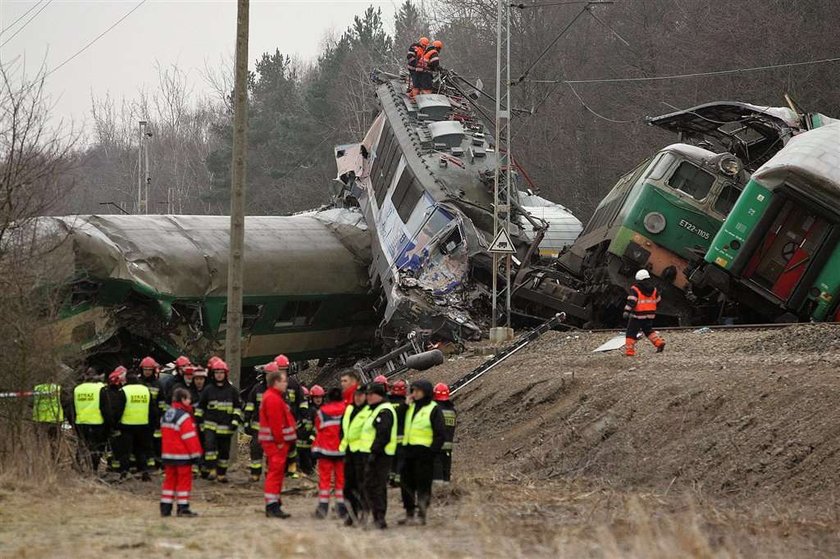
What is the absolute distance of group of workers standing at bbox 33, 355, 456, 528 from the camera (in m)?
10.5

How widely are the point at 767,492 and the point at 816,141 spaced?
8.76 meters

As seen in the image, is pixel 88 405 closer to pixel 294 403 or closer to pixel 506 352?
pixel 294 403

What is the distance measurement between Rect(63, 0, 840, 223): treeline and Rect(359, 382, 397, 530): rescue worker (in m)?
7.82

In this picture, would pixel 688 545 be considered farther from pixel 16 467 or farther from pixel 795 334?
pixel 795 334

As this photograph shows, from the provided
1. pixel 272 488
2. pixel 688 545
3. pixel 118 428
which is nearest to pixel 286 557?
pixel 688 545

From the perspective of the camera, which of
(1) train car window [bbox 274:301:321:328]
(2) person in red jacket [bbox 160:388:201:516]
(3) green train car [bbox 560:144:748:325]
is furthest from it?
(1) train car window [bbox 274:301:321:328]

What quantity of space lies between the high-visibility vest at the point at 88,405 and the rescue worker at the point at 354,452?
14.4 ft

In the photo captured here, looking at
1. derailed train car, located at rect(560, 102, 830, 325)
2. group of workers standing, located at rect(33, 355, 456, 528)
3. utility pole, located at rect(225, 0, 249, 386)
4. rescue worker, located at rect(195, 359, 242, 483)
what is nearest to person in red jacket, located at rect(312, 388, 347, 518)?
group of workers standing, located at rect(33, 355, 456, 528)

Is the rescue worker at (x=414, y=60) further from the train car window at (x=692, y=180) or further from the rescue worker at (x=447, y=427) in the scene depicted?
the rescue worker at (x=447, y=427)

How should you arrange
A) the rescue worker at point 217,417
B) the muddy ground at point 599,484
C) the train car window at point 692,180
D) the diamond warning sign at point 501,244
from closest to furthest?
the muddy ground at point 599,484
the rescue worker at point 217,417
the diamond warning sign at point 501,244
the train car window at point 692,180

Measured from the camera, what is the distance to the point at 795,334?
16.7 m

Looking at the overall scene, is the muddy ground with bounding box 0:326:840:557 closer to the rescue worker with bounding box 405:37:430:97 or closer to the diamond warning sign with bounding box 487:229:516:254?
the diamond warning sign with bounding box 487:229:516:254

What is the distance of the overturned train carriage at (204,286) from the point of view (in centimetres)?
2034

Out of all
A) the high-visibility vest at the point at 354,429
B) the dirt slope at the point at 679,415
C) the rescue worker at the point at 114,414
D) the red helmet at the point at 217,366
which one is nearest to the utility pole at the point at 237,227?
the red helmet at the point at 217,366
